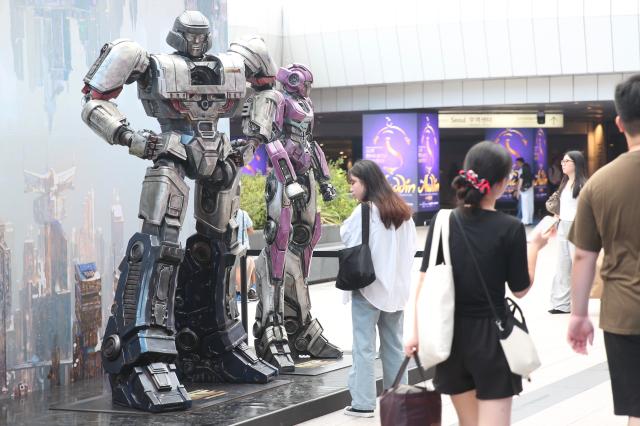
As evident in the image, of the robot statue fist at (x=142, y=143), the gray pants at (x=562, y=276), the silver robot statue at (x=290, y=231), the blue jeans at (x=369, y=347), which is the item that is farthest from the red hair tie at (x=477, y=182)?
the gray pants at (x=562, y=276)

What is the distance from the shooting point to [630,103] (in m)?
4.42

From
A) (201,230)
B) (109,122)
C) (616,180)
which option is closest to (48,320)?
(201,230)

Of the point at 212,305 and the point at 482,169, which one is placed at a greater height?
the point at 482,169

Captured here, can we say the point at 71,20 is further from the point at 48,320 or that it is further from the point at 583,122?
the point at 583,122

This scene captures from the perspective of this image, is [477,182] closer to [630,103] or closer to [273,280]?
[630,103]

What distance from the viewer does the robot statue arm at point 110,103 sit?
696 centimetres

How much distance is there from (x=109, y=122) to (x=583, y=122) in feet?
110

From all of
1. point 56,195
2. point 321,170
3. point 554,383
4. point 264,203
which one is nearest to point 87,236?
point 56,195

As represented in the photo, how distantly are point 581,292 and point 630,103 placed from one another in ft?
2.46

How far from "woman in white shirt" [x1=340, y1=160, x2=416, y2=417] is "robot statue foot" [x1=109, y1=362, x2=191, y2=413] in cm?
112

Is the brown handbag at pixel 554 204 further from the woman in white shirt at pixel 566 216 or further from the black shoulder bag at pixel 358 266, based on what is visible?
the black shoulder bag at pixel 358 266

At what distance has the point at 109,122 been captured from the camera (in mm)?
6938

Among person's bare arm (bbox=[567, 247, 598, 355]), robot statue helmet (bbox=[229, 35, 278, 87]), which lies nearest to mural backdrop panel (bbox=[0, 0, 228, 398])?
robot statue helmet (bbox=[229, 35, 278, 87])

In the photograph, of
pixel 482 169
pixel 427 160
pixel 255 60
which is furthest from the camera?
pixel 427 160
